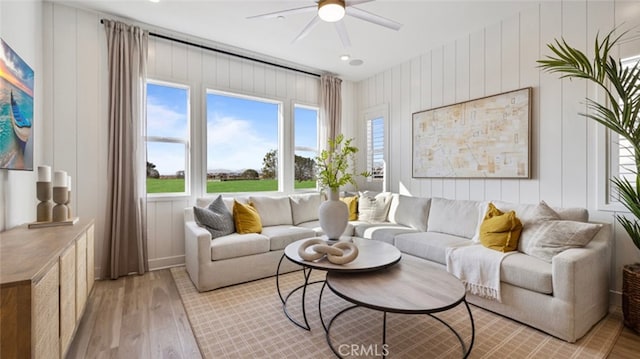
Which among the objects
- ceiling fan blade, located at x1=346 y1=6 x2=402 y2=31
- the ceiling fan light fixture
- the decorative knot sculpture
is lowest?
the decorative knot sculpture

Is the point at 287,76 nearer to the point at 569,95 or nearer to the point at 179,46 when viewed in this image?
the point at 179,46

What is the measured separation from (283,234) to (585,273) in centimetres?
268

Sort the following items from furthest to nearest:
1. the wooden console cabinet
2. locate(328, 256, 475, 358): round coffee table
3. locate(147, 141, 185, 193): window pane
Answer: locate(147, 141, 185, 193): window pane < locate(328, 256, 475, 358): round coffee table < the wooden console cabinet

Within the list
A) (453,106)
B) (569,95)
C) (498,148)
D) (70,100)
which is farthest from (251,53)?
(569,95)

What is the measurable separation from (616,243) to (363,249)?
2.16 metres

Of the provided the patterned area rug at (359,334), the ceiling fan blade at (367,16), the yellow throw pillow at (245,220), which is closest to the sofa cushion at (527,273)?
the patterned area rug at (359,334)

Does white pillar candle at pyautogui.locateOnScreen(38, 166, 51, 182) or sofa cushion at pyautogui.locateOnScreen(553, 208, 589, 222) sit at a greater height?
white pillar candle at pyautogui.locateOnScreen(38, 166, 51, 182)

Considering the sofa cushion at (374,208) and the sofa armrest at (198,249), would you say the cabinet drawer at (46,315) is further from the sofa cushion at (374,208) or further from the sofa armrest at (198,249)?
the sofa cushion at (374,208)

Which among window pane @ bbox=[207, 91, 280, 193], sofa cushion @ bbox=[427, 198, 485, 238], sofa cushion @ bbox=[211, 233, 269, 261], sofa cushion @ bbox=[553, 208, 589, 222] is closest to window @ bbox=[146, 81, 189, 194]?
window pane @ bbox=[207, 91, 280, 193]

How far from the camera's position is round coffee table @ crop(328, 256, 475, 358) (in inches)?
59.6

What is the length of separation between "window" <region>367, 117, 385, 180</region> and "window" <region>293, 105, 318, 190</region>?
956 millimetres

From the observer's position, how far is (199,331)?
2080 millimetres

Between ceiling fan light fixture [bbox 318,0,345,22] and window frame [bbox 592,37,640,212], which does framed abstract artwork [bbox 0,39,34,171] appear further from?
window frame [bbox 592,37,640,212]

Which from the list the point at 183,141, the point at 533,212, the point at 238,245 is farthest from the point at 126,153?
the point at 533,212
